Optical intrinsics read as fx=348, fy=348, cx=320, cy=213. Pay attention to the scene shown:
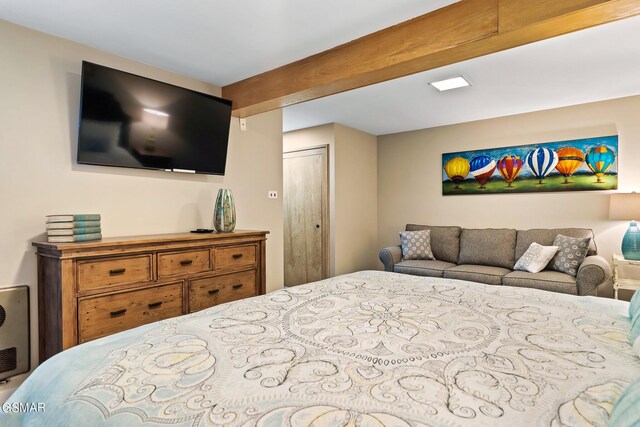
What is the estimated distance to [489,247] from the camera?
4402 mm

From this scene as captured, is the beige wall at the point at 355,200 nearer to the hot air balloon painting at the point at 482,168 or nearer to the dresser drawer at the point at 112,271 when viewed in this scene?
the hot air balloon painting at the point at 482,168

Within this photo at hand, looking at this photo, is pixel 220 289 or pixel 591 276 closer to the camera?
pixel 220 289

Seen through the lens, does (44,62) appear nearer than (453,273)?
Yes

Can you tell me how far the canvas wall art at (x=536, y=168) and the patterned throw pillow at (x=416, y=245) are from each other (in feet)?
2.79

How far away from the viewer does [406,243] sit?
477cm

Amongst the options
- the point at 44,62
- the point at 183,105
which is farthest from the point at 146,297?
the point at 44,62

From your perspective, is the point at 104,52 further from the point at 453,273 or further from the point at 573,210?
the point at 573,210

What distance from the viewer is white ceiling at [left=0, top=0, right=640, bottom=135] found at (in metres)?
2.12

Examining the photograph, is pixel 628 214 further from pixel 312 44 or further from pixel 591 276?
pixel 312 44

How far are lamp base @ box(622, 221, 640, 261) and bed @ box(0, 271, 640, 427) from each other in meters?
2.73

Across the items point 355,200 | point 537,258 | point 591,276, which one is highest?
point 355,200

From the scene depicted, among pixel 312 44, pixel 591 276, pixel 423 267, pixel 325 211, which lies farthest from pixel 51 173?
pixel 591 276

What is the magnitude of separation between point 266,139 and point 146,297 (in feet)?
6.99

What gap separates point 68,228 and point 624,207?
4.95 meters
